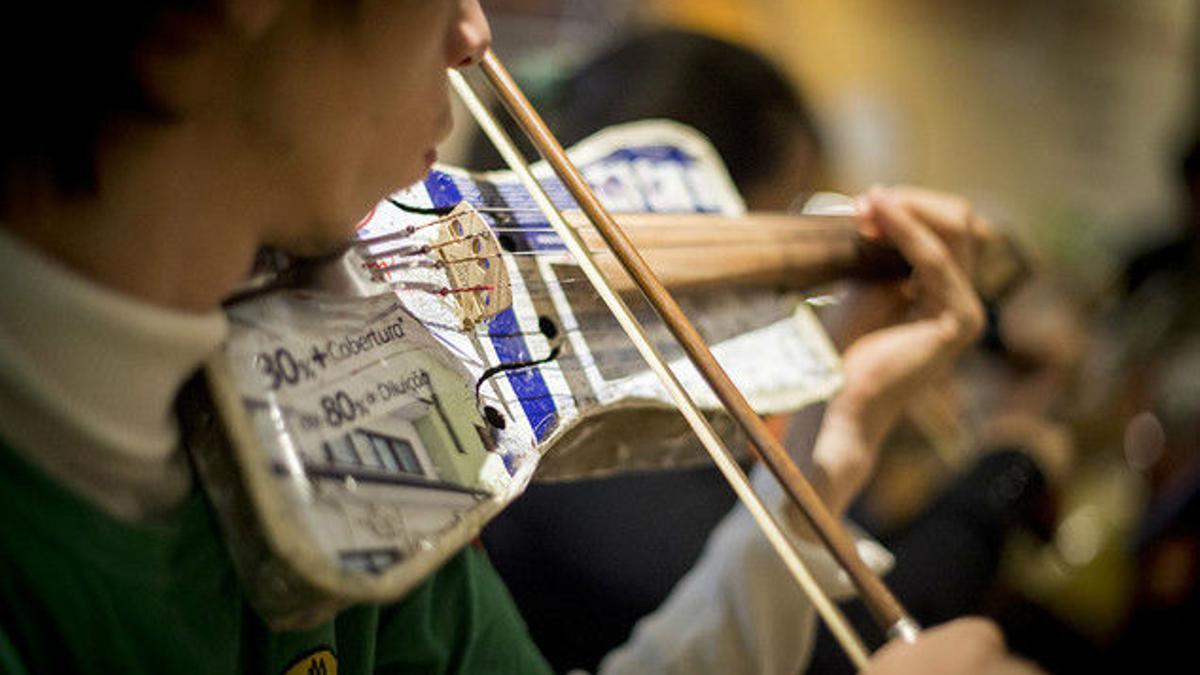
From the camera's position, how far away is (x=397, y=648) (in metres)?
0.56

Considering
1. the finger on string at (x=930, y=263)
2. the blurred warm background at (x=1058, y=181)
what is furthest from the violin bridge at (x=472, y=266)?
the finger on string at (x=930, y=263)

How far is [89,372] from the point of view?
1.16 ft

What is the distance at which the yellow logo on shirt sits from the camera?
0.48 m

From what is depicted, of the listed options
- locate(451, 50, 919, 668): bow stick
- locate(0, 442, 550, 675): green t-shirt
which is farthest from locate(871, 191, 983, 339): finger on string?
locate(0, 442, 550, 675): green t-shirt

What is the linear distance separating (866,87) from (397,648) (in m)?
2.52

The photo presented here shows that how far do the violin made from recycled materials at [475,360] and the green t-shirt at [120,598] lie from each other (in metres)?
0.03

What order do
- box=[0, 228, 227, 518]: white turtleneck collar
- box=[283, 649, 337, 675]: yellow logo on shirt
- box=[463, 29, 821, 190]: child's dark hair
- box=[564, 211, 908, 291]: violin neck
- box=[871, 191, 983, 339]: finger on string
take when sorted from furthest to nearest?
box=[463, 29, 821, 190]: child's dark hair → box=[871, 191, 983, 339]: finger on string → box=[564, 211, 908, 291]: violin neck → box=[283, 649, 337, 675]: yellow logo on shirt → box=[0, 228, 227, 518]: white turtleneck collar

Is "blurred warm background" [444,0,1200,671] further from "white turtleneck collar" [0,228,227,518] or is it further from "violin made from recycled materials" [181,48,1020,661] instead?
"white turtleneck collar" [0,228,227,518]

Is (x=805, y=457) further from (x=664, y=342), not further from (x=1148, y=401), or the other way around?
(x=1148, y=401)

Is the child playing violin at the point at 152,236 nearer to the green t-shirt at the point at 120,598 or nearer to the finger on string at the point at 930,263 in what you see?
the green t-shirt at the point at 120,598

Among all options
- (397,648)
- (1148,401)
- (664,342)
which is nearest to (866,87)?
(1148,401)

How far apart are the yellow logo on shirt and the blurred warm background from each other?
6.7 inches

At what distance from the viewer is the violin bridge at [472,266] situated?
55 cm

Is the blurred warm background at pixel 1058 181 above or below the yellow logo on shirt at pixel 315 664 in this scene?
below
